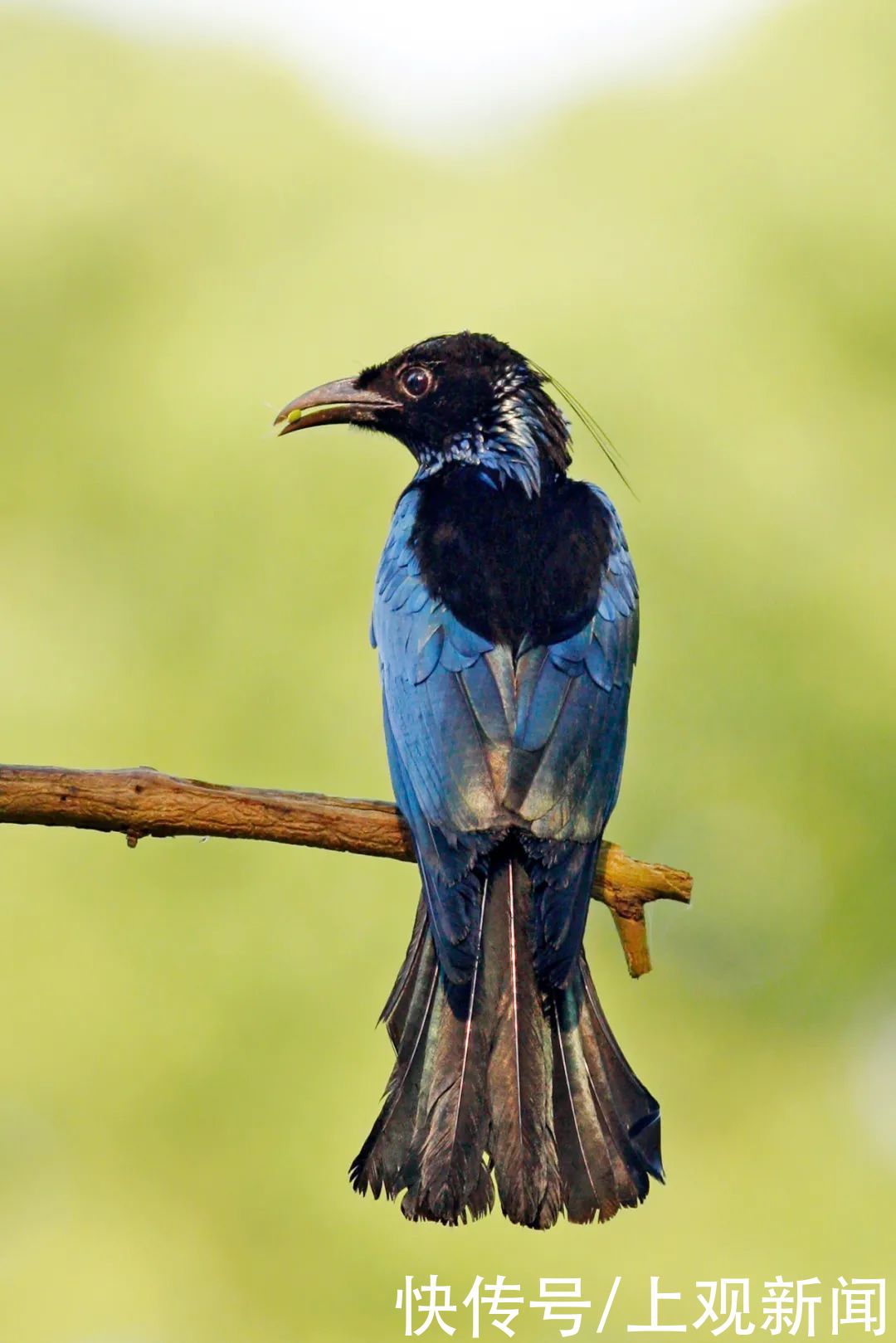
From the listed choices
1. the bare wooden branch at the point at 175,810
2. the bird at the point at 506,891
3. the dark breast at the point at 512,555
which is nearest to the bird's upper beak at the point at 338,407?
the dark breast at the point at 512,555

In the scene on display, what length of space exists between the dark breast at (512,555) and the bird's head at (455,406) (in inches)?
11.4

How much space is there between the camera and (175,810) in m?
4.11

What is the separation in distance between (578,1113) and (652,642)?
925cm

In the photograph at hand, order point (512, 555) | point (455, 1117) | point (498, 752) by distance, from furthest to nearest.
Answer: point (512, 555), point (498, 752), point (455, 1117)

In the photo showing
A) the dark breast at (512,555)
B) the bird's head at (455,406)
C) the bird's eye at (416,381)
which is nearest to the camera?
the dark breast at (512,555)

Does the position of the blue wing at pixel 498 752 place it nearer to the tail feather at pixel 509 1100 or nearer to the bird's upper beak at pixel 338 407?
Result: the tail feather at pixel 509 1100

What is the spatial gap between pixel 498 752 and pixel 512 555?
69cm

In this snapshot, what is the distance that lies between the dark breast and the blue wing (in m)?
0.05

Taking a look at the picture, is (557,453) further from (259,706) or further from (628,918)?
(259,706)

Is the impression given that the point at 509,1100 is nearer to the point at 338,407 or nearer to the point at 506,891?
the point at 506,891

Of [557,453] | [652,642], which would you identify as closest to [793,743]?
[652,642]

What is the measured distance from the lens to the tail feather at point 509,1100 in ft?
12.4

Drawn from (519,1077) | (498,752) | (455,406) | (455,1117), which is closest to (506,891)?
(498,752)

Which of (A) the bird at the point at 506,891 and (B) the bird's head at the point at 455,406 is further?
(B) the bird's head at the point at 455,406
